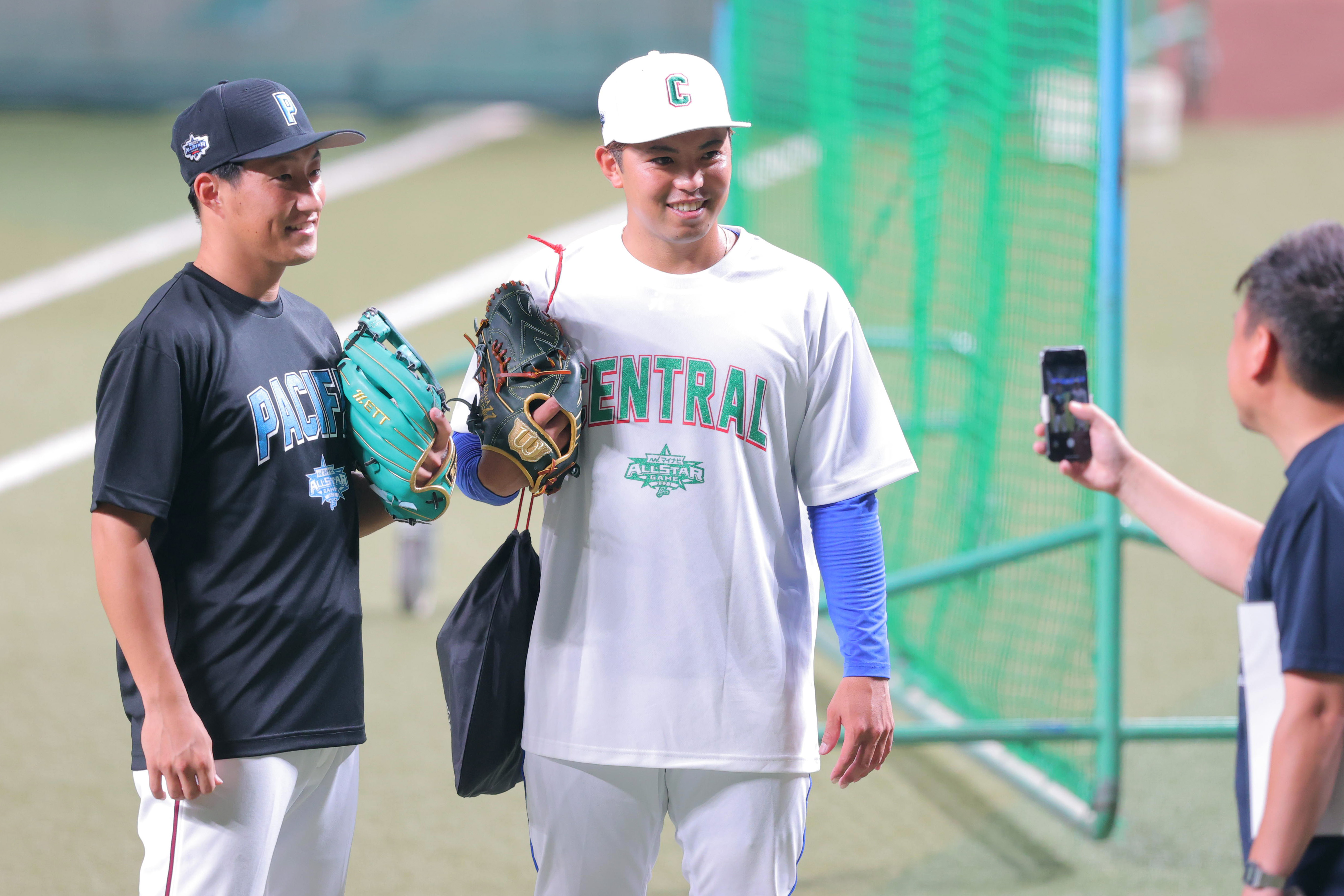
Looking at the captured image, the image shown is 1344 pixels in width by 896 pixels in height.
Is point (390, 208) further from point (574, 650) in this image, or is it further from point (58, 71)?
point (574, 650)

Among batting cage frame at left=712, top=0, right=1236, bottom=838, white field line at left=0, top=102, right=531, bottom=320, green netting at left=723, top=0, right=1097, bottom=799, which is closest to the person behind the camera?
batting cage frame at left=712, top=0, right=1236, bottom=838

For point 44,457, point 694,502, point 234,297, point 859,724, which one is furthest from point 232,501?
point 44,457

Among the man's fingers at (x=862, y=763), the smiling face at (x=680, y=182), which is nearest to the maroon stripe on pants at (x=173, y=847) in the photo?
the man's fingers at (x=862, y=763)

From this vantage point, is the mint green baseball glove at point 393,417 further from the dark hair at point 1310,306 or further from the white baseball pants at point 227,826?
the dark hair at point 1310,306

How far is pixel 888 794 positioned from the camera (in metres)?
4.15

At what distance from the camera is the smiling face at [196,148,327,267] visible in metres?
2.16

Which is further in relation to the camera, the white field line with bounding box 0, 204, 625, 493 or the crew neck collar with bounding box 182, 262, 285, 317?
the white field line with bounding box 0, 204, 625, 493

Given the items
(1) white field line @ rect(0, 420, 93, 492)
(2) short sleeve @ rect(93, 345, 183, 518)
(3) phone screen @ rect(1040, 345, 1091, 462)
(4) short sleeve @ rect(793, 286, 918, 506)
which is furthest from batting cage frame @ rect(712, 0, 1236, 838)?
(1) white field line @ rect(0, 420, 93, 492)

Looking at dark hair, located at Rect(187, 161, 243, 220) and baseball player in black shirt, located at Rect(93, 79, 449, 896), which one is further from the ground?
dark hair, located at Rect(187, 161, 243, 220)

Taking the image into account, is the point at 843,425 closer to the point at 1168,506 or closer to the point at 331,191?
the point at 1168,506

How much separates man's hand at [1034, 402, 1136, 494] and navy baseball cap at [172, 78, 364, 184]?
1324 millimetres

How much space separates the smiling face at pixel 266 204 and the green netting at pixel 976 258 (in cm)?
240

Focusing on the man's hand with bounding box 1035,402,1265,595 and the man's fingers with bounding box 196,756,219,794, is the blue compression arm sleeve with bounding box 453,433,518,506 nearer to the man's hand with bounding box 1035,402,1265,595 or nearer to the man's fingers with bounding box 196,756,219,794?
the man's fingers with bounding box 196,756,219,794

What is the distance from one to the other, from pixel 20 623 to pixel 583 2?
30.5 feet
